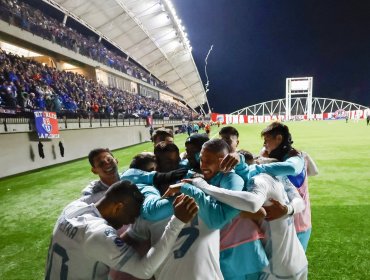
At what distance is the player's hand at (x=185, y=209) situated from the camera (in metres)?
1.78

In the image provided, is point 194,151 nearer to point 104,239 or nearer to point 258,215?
point 258,215

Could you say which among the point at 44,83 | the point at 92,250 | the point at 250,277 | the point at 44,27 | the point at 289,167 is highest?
the point at 44,27

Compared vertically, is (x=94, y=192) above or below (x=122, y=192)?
below

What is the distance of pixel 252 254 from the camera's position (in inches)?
88.8

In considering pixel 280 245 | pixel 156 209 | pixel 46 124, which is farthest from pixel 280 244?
pixel 46 124

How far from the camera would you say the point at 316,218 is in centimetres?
564

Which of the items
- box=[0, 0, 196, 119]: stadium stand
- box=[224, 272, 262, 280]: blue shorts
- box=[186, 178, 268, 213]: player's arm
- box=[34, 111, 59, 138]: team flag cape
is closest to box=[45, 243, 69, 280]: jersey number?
box=[186, 178, 268, 213]: player's arm

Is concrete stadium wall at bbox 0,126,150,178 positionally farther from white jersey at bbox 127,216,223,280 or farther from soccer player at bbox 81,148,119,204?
white jersey at bbox 127,216,223,280

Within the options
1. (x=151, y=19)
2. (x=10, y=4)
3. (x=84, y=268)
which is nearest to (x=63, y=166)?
(x=10, y=4)

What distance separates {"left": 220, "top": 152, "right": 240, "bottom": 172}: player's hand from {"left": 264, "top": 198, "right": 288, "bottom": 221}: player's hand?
1.57 feet

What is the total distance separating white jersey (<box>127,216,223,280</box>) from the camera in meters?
1.92

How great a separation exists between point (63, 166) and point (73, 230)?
14.4 meters

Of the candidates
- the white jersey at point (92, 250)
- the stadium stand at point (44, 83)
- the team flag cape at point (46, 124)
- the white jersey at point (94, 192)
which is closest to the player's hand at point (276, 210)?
the white jersey at point (92, 250)

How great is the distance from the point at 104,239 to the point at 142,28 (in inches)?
1624
